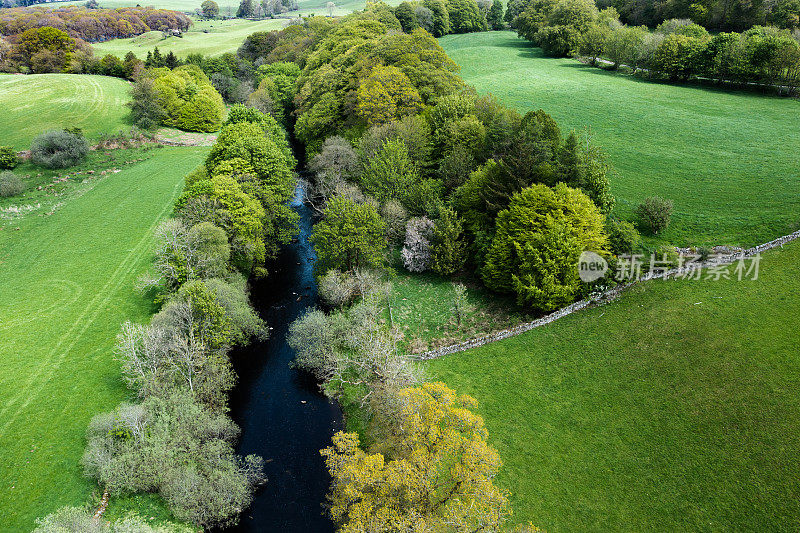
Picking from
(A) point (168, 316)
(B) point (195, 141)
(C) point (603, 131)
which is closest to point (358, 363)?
(A) point (168, 316)

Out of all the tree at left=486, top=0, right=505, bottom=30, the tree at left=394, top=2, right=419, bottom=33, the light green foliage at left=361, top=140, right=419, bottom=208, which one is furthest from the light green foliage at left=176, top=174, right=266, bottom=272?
the tree at left=486, top=0, right=505, bottom=30

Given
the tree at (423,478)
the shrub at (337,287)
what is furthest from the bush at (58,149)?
the tree at (423,478)

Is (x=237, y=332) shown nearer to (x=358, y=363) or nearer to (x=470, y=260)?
(x=358, y=363)

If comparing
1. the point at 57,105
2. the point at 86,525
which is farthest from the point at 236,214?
the point at 57,105

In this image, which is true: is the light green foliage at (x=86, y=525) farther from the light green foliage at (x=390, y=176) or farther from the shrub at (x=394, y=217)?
the light green foliage at (x=390, y=176)

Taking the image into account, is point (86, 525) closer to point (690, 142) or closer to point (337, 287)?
point (337, 287)
